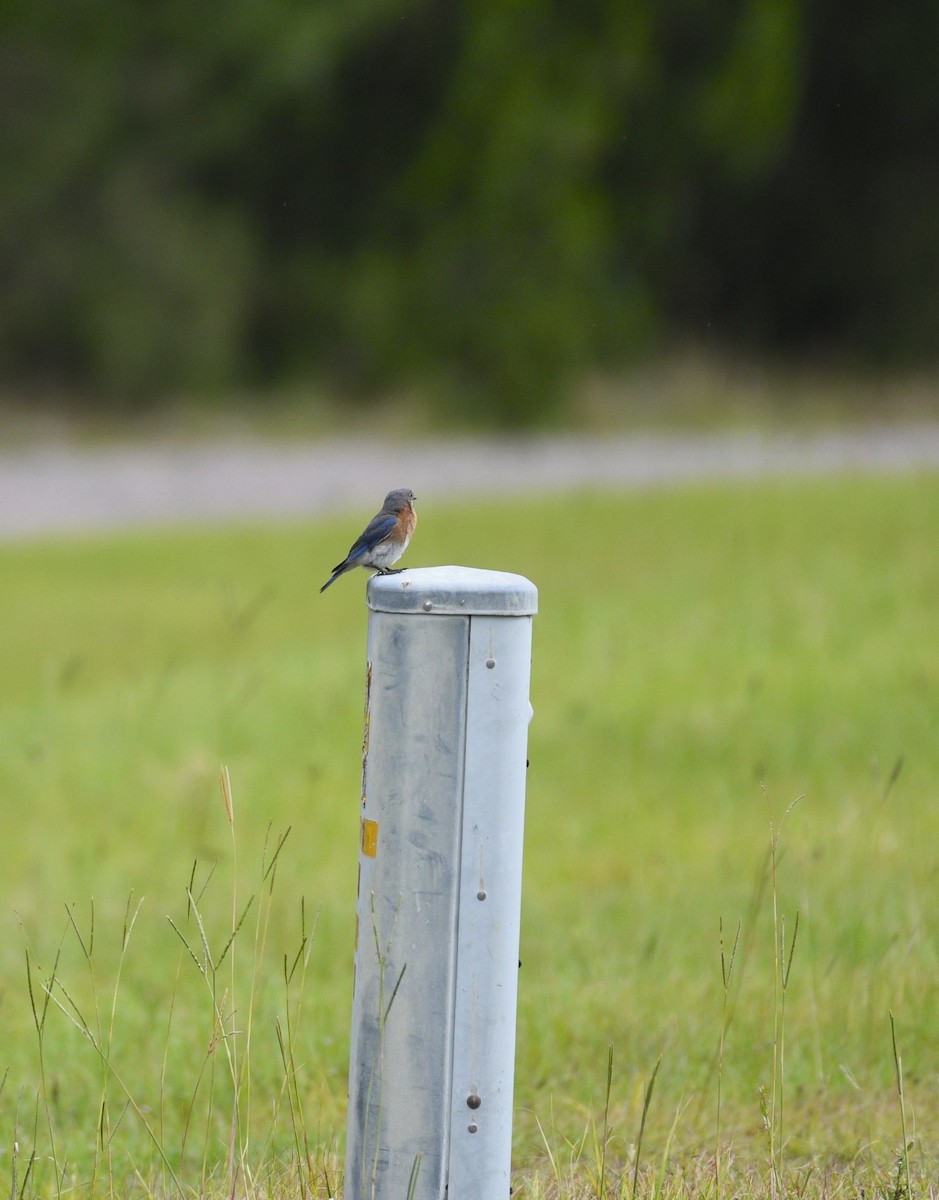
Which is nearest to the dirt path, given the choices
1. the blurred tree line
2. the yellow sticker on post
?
the blurred tree line

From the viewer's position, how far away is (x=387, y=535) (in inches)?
116

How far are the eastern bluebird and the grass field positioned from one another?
0.69 meters

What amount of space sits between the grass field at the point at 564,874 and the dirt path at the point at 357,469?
3624 millimetres

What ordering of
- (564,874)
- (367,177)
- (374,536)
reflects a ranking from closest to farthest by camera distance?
(374,536)
(564,874)
(367,177)

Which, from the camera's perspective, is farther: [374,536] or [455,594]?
[374,536]

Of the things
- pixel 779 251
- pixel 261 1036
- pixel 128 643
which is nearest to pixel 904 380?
pixel 779 251

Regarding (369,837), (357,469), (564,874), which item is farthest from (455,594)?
(357,469)

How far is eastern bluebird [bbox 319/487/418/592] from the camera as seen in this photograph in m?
2.94

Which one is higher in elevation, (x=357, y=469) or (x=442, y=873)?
(x=357, y=469)

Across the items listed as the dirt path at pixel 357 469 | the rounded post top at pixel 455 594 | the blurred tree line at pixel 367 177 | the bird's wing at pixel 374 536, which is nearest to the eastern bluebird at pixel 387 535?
the bird's wing at pixel 374 536

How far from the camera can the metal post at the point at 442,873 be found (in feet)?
7.26

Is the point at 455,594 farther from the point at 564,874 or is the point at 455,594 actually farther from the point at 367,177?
the point at 367,177

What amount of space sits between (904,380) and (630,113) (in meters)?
6.60

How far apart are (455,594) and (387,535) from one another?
776 mm
